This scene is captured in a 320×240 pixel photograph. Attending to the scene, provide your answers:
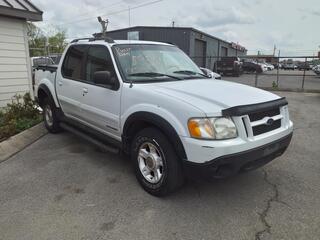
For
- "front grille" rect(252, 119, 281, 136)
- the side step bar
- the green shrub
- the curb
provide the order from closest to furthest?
"front grille" rect(252, 119, 281, 136), the side step bar, the curb, the green shrub

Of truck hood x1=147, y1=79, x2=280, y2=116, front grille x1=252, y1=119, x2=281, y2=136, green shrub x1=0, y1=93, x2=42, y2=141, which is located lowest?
green shrub x1=0, y1=93, x2=42, y2=141

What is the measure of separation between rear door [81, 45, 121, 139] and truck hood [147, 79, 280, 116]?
2.16 feet

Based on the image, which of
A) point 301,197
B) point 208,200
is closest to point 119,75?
point 208,200

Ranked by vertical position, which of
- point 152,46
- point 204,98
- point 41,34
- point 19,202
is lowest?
point 19,202

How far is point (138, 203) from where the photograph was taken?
3.49 m

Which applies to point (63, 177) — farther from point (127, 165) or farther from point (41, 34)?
point (41, 34)

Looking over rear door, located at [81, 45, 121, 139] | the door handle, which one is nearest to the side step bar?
rear door, located at [81, 45, 121, 139]

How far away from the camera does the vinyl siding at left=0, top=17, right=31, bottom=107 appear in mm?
7477

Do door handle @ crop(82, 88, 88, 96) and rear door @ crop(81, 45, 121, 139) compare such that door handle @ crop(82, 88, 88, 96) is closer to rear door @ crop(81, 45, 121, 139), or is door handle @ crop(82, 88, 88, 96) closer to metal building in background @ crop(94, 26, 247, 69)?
rear door @ crop(81, 45, 121, 139)

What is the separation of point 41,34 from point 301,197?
1341 inches

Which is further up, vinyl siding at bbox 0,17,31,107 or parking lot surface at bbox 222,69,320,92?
vinyl siding at bbox 0,17,31,107

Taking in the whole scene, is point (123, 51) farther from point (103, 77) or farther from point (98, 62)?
point (103, 77)

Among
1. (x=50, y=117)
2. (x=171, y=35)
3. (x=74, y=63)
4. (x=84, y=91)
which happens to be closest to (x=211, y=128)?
(x=84, y=91)

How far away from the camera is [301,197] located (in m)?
3.60
